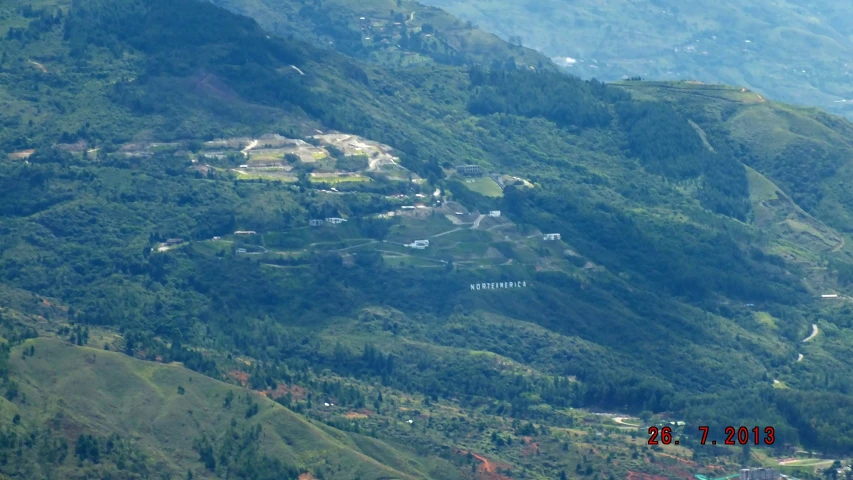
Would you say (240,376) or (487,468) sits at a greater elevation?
(487,468)

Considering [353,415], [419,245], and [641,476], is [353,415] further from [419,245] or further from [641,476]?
[419,245]

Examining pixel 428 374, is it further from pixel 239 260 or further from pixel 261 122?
pixel 261 122

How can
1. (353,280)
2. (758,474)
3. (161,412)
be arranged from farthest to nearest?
(353,280)
(161,412)
(758,474)

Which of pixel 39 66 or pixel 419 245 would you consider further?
pixel 39 66

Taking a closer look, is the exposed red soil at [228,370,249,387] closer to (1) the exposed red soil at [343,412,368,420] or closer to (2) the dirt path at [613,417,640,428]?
(1) the exposed red soil at [343,412,368,420]

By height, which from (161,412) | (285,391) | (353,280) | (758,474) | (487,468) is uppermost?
(758,474)

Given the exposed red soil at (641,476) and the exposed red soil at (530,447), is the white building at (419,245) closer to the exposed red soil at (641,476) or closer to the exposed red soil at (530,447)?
the exposed red soil at (530,447)
